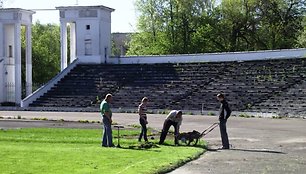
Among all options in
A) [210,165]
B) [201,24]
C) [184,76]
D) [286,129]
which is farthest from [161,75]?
[210,165]

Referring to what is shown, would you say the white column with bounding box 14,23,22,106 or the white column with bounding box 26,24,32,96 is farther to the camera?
the white column with bounding box 26,24,32,96

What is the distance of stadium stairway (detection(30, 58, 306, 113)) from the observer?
41.6m

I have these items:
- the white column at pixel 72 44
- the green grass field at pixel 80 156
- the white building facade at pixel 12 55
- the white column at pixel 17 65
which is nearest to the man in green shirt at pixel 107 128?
the green grass field at pixel 80 156

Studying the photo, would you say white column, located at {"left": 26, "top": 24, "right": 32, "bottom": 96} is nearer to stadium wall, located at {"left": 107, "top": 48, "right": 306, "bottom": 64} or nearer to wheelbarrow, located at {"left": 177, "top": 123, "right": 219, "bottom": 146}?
stadium wall, located at {"left": 107, "top": 48, "right": 306, "bottom": 64}

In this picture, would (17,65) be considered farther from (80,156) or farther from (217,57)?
(80,156)

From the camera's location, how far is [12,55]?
55281 millimetres

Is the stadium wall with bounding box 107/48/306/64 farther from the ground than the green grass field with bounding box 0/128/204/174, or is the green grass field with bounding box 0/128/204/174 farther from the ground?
the stadium wall with bounding box 107/48/306/64

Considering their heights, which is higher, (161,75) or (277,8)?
(277,8)

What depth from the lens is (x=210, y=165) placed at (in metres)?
15.1

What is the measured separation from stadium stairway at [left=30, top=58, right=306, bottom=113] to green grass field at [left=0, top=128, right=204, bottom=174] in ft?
67.5

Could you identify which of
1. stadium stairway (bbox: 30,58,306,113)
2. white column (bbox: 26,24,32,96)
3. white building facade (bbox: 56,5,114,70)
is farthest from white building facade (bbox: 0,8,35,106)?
stadium stairway (bbox: 30,58,306,113)

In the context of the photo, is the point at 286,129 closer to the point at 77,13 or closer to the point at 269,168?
the point at 269,168

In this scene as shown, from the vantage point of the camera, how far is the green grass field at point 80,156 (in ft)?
45.1

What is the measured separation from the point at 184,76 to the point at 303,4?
2045 cm
